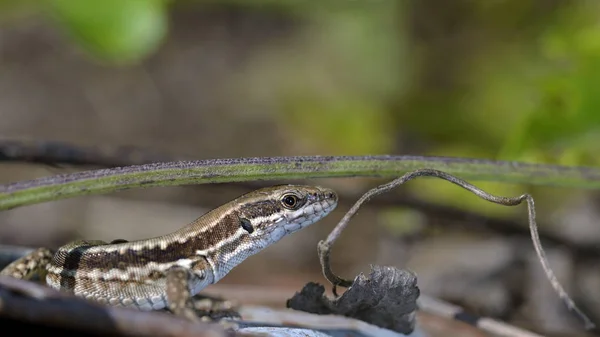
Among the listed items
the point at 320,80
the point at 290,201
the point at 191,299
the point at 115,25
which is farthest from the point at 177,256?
the point at 320,80

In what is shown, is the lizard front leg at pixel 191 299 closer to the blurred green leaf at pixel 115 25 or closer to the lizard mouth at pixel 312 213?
the lizard mouth at pixel 312 213

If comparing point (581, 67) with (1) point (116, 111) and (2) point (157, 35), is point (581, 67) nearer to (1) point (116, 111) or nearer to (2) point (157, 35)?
(2) point (157, 35)

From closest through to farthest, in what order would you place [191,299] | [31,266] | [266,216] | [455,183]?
[455,183] → [191,299] → [31,266] → [266,216]

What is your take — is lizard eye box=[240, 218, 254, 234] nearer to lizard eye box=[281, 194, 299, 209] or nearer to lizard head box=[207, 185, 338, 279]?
lizard head box=[207, 185, 338, 279]

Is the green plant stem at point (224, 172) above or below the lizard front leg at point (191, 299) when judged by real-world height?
above

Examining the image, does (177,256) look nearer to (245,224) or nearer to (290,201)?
(245,224)

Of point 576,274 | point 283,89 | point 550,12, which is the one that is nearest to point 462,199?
point 576,274

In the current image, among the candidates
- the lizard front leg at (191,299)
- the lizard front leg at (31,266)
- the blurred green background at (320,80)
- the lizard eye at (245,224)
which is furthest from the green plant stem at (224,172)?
the blurred green background at (320,80)
